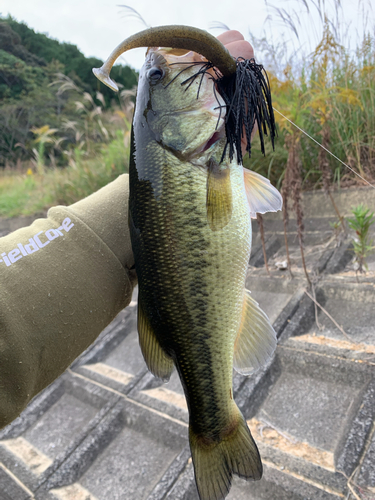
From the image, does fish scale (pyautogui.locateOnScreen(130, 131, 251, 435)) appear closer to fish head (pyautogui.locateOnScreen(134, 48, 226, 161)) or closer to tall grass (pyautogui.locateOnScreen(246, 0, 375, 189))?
fish head (pyautogui.locateOnScreen(134, 48, 226, 161))

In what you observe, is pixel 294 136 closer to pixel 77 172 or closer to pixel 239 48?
pixel 239 48

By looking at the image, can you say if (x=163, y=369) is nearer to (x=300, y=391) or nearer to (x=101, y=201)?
(x=101, y=201)

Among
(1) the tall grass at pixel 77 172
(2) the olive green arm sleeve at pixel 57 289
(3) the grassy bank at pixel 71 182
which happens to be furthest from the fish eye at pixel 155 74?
(3) the grassy bank at pixel 71 182

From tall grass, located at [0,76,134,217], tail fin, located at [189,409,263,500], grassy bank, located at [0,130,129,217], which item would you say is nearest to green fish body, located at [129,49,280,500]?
tail fin, located at [189,409,263,500]

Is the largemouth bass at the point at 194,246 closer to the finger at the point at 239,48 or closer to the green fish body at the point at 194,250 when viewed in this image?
the green fish body at the point at 194,250

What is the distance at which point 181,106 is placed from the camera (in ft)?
2.98

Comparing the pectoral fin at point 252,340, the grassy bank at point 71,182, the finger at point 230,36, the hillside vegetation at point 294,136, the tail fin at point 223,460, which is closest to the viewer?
the tail fin at point 223,460

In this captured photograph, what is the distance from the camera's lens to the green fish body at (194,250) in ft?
2.81

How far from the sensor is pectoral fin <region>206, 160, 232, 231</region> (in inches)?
33.9

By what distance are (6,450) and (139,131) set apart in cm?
249

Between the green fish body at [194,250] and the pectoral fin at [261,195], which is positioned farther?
the pectoral fin at [261,195]

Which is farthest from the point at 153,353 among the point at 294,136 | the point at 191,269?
the point at 294,136

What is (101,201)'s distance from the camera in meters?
1.24

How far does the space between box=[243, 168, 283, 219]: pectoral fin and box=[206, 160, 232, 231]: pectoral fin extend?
0.44 feet
